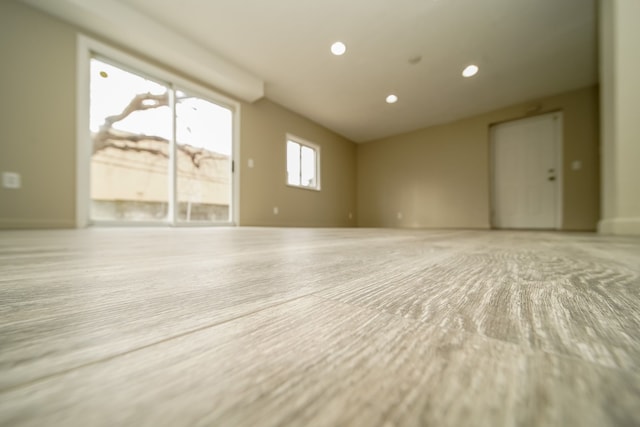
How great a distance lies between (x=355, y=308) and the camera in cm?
20

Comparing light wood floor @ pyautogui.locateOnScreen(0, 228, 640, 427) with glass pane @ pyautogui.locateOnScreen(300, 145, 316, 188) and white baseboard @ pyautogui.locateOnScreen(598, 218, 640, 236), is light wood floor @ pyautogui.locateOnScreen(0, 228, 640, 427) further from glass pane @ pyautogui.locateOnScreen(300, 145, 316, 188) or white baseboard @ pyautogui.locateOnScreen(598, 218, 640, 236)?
glass pane @ pyautogui.locateOnScreen(300, 145, 316, 188)

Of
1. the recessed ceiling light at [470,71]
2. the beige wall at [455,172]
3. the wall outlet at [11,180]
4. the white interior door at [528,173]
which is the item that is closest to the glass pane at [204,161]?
the wall outlet at [11,180]

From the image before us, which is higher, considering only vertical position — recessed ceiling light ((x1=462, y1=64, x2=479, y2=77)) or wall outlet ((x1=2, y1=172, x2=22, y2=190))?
recessed ceiling light ((x1=462, y1=64, x2=479, y2=77))

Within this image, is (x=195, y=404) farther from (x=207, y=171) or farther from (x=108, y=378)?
(x=207, y=171)

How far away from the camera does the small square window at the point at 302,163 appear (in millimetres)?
4691

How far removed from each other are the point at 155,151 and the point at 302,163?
2463 mm

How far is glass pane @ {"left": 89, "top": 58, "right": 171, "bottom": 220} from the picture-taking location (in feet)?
8.79

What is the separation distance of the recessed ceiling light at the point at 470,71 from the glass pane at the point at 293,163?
9.02 feet

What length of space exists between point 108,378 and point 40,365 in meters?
0.04

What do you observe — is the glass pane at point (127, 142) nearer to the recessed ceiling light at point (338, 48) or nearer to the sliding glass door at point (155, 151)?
the sliding glass door at point (155, 151)

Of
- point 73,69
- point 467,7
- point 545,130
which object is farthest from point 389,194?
point 73,69

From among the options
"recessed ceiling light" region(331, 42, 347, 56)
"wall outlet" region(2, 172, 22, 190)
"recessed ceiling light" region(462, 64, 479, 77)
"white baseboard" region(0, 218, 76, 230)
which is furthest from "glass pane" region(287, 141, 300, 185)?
"wall outlet" region(2, 172, 22, 190)

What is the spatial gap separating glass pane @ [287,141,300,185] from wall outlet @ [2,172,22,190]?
10.2ft

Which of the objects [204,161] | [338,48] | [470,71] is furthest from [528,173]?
[204,161]
